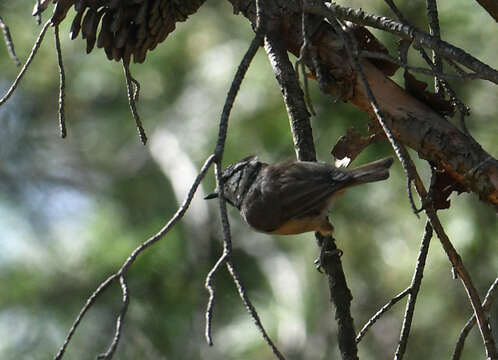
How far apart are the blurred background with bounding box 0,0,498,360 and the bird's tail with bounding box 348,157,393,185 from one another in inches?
43.5

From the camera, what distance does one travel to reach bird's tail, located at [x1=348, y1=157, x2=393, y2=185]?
2023 mm

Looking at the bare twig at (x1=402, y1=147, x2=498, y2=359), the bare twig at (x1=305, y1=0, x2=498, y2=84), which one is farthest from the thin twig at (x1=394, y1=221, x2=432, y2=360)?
the bare twig at (x1=305, y1=0, x2=498, y2=84)

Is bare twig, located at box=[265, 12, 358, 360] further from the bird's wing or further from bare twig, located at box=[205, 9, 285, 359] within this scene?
bare twig, located at box=[205, 9, 285, 359]

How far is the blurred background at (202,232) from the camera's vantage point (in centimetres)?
345

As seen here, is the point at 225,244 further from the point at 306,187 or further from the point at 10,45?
the point at 306,187

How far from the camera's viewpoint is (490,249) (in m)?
3.58

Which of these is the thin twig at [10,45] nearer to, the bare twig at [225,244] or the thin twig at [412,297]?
the bare twig at [225,244]

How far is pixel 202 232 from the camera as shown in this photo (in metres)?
3.65

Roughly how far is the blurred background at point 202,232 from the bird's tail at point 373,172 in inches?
43.5

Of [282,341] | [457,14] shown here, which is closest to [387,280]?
[282,341]

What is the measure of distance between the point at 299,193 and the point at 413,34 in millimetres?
650

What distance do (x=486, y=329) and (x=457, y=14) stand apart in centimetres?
230

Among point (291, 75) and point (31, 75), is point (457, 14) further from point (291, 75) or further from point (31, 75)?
point (31, 75)

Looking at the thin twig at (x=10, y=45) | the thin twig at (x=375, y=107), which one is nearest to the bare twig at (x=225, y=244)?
the thin twig at (x=375, y=107)
